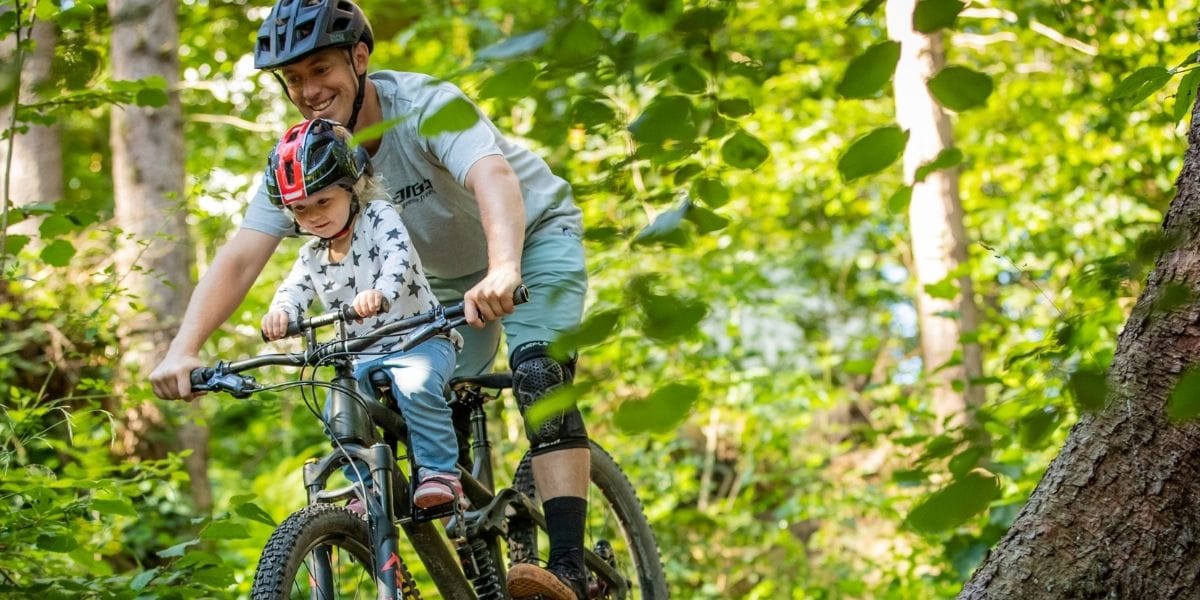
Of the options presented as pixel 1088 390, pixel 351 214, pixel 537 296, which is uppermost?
pixel 1088 390

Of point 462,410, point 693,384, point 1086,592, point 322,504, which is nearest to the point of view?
point 693,384

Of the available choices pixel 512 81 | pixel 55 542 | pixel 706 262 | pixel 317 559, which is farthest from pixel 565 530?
pixel 706 262

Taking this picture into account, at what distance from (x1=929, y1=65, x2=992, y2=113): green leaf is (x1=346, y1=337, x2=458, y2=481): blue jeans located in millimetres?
1594

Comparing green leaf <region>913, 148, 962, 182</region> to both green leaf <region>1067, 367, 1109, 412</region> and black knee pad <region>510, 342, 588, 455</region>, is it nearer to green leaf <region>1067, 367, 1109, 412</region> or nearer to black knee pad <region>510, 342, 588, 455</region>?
green leaf <region>1067, 367, 1109, 412</region>

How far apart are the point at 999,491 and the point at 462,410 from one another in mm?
1937

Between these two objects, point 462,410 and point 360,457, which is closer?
point 360,457

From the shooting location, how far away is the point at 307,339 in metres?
2.76

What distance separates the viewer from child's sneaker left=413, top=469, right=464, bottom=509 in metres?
2.87

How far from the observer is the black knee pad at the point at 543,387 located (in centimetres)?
306

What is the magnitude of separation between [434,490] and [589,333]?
1.52 metres

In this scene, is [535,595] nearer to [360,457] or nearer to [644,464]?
[360,457]

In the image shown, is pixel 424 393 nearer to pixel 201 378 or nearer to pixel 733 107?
pixel 201 378

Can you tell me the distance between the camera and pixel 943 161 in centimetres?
184

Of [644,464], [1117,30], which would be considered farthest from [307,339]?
[1117,30]
